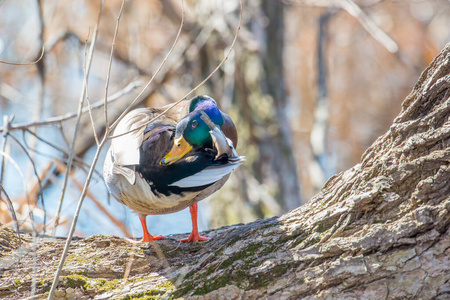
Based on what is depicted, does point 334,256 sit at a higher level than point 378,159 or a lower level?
lower

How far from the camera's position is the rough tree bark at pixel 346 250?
6.73ft

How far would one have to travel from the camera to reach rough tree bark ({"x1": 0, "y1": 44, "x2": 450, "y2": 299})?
2051 mm

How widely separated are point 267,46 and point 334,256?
480 cm

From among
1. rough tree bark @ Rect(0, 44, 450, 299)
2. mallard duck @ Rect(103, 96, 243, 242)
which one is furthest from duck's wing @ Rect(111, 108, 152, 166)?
rough tree bark @ Rect(0, 44, 450, 299)

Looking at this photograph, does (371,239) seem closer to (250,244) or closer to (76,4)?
(250,244)

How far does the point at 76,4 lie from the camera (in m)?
6.37

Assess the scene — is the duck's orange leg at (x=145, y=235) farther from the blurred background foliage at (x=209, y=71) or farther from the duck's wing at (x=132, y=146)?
the blurred background foliage at (x=209, y=71)

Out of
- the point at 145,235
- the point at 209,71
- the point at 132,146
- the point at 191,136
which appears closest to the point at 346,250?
the point at 191,136

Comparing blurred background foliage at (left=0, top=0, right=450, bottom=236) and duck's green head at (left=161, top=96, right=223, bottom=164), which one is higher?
blurred background foliage at (left=0, top=0, right=450, bottom=236)

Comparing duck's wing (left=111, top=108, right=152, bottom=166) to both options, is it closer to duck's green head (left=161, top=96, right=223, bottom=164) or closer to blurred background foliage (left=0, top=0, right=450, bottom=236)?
duck's green head (left=161, top=96, right=223, bottom=164)

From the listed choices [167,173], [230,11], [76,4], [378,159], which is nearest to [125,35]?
[76,4]

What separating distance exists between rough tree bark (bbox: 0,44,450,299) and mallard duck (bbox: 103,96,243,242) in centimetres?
32

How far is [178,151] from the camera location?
2467 millimetres

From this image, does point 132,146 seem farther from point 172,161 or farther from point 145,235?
point 145,235
